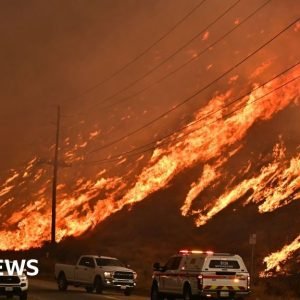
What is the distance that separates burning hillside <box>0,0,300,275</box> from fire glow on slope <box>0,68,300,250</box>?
0.12 metres

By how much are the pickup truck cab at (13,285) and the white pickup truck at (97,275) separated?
9.00 metres

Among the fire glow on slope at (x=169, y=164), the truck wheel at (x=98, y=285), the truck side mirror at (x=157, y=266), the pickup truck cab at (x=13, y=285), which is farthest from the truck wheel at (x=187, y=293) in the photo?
the fire glow on slope at (x=169, y=164)

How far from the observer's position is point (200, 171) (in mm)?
81438

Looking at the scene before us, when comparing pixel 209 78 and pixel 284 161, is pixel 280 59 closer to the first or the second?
pixel 209 78

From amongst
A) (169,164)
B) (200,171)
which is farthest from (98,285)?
(169,164)

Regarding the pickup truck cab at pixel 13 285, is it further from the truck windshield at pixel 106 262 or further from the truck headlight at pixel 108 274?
the truck windshield at pixel 106 262

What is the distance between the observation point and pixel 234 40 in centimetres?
10475

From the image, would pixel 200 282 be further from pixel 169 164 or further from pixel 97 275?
pixel 169 164

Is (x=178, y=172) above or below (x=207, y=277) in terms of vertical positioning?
above

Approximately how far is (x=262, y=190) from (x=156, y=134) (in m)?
29.3

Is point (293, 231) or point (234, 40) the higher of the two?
point (234, 40)

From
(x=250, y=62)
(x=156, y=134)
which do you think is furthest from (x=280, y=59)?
(x=156, y=134)

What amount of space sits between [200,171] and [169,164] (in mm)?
5449

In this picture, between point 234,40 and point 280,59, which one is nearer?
point 280,59
